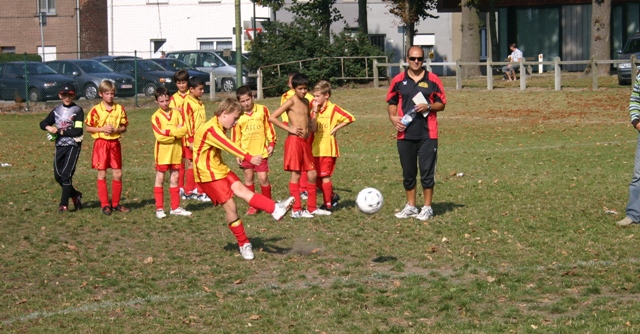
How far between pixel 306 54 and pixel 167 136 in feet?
86.3

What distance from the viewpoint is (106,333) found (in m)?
7.31

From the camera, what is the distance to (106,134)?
514 inches

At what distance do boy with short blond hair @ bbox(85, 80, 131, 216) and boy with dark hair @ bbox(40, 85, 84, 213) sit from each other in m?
0.30

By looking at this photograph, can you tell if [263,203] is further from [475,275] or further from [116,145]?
[116,145]

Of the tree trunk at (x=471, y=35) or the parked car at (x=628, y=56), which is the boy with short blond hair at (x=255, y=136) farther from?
the tree trunk at (x=471, y=35)

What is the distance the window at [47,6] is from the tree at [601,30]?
35.2m

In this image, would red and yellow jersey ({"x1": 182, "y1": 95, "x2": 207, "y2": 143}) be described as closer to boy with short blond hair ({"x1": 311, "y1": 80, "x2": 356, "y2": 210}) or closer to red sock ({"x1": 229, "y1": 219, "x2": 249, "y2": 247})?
boy with short blond hair ({"x1": 311, "y1": 80, "x2": 356, "y2": 210})

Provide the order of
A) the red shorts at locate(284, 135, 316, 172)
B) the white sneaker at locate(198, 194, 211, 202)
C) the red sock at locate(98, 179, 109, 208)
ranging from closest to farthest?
the red shorts at locate(284, 135, 316, 172) → the red sock at locate(98, 179, 109, 208) → the white sneaker at locate(198, 194, 211, 202)

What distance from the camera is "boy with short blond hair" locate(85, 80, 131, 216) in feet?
42.6

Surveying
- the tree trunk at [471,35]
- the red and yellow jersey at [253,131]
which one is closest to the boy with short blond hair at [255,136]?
the red and yellow jersey at [253,131]

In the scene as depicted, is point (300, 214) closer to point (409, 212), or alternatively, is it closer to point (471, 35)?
point (409, 212)

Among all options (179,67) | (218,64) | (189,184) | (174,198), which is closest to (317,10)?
(218,64)

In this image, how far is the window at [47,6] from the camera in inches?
2339

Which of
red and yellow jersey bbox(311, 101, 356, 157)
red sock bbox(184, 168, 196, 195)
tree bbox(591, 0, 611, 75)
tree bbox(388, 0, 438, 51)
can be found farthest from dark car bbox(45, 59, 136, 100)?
red and yellow jersey bbox(311, 101, 356, 157)
